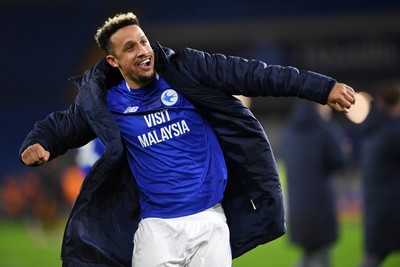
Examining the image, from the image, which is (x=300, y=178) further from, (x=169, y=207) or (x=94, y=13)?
(x=94, y=13)

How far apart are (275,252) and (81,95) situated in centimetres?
883

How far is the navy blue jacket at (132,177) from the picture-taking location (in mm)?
4641

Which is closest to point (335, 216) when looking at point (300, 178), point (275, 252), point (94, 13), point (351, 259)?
point (300, 178)

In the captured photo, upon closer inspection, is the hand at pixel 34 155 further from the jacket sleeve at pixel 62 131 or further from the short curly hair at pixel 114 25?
the short curly hair at pixel 114 25

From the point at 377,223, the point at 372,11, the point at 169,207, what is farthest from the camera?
the point at 372,11

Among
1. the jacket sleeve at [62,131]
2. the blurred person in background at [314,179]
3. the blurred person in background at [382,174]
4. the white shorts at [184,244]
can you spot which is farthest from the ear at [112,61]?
the blurred person in background at [314,179]

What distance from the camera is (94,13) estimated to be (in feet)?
92.7

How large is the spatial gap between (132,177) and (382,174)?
3.62 meters

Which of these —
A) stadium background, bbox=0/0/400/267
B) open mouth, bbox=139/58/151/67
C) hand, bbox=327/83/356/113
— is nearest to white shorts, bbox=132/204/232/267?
open mouth, bbox=139/58/151/67

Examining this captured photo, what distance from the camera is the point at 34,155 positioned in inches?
181

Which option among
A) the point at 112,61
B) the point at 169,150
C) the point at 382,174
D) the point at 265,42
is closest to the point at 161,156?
the point at 169,150

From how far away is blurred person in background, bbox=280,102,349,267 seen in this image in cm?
870

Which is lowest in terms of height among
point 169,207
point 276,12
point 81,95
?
point 276,12

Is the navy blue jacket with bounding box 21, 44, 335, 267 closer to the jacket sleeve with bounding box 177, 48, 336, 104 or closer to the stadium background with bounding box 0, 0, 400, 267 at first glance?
the jacket sleeve with bounding box 177, 48, 336, 104
